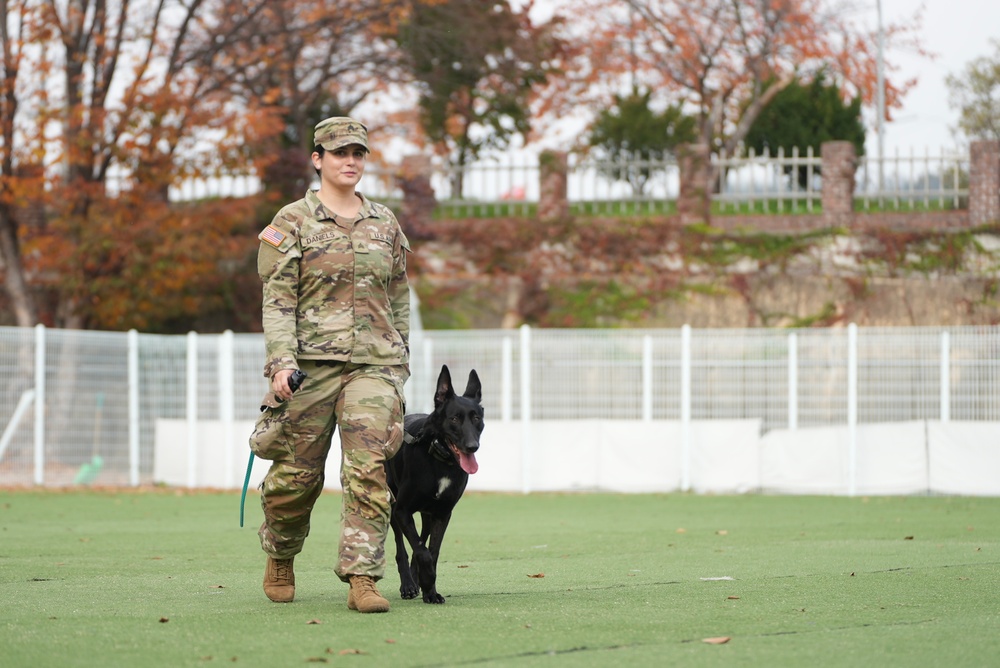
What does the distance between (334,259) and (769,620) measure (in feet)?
7.92

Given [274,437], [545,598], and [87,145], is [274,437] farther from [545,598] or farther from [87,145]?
[87,145]

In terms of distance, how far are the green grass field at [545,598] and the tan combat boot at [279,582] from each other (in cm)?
8

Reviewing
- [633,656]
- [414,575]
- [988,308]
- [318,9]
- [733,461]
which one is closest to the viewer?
[633,656]

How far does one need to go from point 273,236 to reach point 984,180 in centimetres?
2214

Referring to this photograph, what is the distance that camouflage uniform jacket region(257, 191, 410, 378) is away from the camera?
5758 millimetres

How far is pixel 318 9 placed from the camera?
2527cm

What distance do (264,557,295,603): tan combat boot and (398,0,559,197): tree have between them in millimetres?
20572

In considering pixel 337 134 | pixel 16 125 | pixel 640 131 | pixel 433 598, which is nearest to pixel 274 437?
pixel 433 598

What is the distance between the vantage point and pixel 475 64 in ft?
91.5

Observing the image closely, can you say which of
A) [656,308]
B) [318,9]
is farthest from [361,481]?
[318,9]

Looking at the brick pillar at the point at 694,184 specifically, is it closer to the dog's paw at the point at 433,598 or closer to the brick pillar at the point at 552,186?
the brick pillar at the point at 552,186

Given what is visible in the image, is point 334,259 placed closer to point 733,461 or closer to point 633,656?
point 633,656

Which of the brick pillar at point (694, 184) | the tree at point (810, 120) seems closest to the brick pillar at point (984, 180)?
the tree at point (810, 120)

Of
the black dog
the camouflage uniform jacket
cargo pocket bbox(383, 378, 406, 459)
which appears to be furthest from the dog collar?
the camouflage uniform jacket
